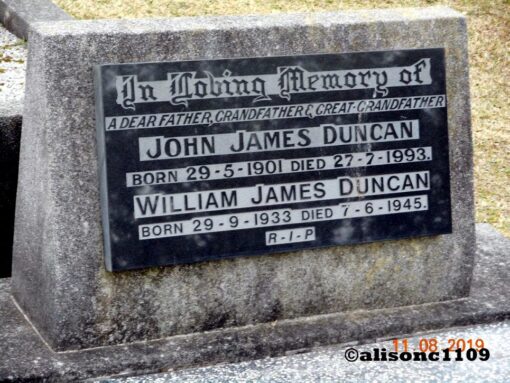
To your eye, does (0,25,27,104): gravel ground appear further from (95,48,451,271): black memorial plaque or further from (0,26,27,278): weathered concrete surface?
(95,48,451,271): black memorial plaque

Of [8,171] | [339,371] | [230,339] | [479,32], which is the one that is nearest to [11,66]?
[8,171]

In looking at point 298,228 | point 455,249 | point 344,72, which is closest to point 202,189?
point 298,228

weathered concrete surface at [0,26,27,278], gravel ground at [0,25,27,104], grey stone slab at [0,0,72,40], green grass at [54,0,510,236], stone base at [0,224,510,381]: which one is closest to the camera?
stone base at [0,224,510,381]

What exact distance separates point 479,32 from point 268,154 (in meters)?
5.61

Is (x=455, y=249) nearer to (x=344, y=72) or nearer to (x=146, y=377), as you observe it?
(x=344, y=72)

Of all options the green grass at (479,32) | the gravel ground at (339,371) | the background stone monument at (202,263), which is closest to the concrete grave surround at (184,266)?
the background stone monument at (202,263)

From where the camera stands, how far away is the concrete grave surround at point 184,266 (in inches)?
132

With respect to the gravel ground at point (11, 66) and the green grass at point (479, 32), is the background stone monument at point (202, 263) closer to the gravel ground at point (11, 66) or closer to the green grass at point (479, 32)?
A: the green grass at point (479, 32)

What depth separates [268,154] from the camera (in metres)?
3.55

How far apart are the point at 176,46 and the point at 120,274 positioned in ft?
2.81

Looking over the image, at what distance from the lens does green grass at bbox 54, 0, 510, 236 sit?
684 cm

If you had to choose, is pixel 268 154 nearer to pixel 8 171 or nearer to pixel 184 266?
pixel 184 266

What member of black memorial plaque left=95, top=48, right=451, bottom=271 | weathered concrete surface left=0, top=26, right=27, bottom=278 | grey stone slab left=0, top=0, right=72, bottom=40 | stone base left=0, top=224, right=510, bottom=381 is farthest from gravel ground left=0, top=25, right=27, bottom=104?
black memorial plaque left=95, top=48, right=451, bottom=271

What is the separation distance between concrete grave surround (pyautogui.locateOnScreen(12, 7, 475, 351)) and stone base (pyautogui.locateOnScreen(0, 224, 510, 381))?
1.9 inches
